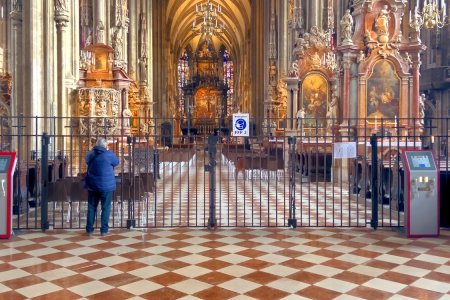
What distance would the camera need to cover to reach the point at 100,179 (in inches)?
314

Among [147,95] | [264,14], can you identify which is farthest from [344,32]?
[264,14]

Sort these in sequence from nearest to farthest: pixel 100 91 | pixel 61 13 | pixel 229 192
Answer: pixel 229 192 → pixel 61 13 → pixel 100 91

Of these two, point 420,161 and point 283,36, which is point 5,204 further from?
point 283,36

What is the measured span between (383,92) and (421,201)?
8.81 meters

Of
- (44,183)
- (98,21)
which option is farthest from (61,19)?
(44,183)

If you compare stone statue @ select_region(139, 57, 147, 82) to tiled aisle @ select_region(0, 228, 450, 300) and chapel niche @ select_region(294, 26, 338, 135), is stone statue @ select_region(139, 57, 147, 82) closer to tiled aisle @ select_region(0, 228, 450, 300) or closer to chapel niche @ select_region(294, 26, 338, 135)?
chapel niche @ select_region(294, 26, 338, 135)

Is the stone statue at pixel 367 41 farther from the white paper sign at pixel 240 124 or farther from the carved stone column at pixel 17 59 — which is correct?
the carved stone column at pixel 17 59

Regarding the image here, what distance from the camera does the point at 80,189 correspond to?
8.94 meters

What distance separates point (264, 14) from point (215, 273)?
116 ft

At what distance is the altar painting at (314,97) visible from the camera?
21188 mm

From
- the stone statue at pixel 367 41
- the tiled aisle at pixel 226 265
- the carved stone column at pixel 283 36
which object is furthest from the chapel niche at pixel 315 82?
the tiled aisle at pixel 226 265

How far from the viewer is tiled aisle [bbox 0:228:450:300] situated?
527cm

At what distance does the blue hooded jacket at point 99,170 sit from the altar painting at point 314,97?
14267mm

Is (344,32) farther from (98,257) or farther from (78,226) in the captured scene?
(98,257)
